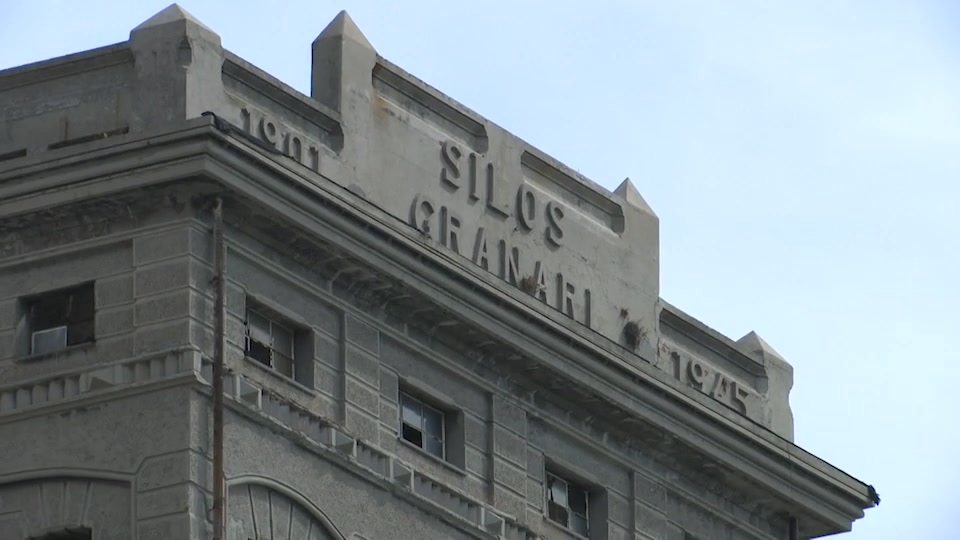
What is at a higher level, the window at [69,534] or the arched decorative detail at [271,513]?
the arched decorative detail at [271,513]

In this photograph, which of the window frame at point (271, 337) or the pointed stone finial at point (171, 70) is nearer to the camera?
the pointed stone finial at point (171, 70)

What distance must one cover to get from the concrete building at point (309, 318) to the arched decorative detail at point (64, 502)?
41 mm

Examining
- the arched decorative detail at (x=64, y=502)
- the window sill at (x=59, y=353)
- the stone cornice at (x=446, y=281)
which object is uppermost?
the stone cornice at (x=446, y=281)

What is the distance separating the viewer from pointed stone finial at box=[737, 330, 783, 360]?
217ft

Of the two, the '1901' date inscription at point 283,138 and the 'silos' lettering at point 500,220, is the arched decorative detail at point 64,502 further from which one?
the 'silos' lettering at point 500,220

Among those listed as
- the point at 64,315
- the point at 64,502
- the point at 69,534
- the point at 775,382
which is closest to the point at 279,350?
the point at 64,315

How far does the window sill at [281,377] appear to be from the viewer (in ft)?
176

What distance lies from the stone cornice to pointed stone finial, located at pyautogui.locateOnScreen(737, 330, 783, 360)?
2387 mm

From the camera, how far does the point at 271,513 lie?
174 feet

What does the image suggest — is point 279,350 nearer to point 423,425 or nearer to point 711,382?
point 423,425

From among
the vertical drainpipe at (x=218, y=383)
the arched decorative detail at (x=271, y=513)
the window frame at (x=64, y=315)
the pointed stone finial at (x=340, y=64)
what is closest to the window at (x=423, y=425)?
the arched decorative detail at (x=271, y=513)

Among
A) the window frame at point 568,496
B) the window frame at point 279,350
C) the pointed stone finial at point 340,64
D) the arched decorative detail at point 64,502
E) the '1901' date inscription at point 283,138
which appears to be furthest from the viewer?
the window frame at point 568,496

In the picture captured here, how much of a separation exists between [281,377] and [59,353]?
3.30 metres

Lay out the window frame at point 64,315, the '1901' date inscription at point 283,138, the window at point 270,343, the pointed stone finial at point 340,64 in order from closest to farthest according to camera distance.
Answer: the window frame at point 64,315, the window at point 270,343, the '1901' date inscription at point 283,138, the pointed stone finial at point 340,64
